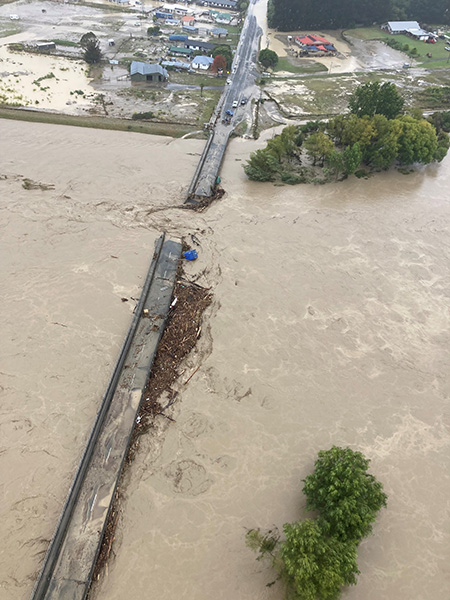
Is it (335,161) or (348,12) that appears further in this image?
(348,12)

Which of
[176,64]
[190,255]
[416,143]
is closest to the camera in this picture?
[190,255]

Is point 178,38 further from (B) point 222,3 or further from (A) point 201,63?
(B) point 222,3

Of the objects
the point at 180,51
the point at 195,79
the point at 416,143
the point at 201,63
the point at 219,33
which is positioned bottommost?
the point at 416,143

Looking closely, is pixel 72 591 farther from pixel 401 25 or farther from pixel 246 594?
pixel 401 25

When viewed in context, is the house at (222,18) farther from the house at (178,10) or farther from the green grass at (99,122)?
the green grass at (99,122)

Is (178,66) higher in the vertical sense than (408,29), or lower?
lower

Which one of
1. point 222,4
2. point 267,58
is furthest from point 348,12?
point 267,58

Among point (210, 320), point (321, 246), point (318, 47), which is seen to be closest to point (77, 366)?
point (210, 320)

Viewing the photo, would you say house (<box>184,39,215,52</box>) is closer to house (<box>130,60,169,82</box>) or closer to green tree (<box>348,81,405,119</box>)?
house (<box>130,60,169,82</box>)
